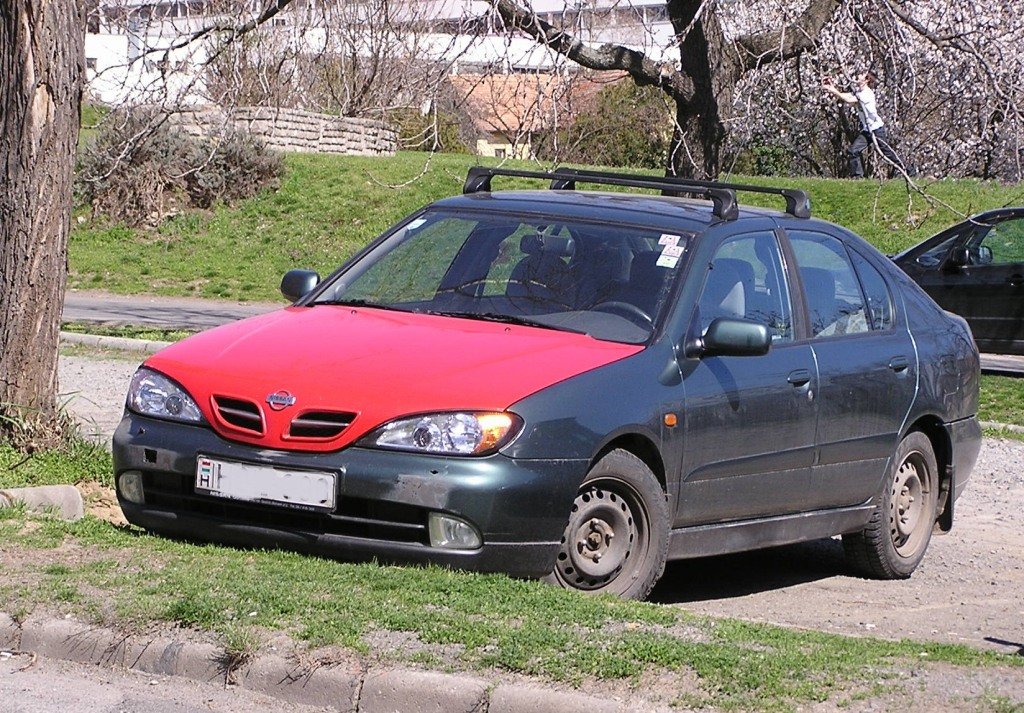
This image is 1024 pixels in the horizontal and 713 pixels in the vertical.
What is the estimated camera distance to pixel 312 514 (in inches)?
240

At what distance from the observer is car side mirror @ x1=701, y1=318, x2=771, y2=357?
6.71 meters

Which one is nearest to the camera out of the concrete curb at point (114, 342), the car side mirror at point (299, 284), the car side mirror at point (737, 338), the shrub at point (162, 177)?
the car side mirror at point (737, 338)

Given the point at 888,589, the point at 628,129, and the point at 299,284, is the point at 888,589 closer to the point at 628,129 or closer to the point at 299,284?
the point at 299,284

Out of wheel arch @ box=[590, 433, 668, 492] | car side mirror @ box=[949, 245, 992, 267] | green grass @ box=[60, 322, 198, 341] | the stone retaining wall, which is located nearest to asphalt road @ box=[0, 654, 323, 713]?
wheel arch @ box=[590, 433, 668, 492]

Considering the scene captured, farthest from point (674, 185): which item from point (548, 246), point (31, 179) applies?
point (31, 179)

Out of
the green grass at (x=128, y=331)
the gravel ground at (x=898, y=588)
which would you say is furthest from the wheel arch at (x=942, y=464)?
the green grass at (x=128, y=331)

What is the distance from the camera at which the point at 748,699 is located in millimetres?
4844

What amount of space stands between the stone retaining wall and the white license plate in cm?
2218

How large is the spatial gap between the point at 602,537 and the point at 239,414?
4.90 feet

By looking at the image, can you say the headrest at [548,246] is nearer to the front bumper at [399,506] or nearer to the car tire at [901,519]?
the front bumper at [399,506]

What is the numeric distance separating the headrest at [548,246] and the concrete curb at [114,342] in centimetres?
899

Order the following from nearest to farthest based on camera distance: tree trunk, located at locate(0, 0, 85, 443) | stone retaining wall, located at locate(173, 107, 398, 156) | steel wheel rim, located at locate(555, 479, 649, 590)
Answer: steel wheel rim, located at locate(555, 479, 649, 590) → tree trunk, located at locate(0, 0, 85, 443) → stone retaining wall, located at locate(173, 107, 398, 156)

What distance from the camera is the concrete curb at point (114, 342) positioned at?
15.7 meters

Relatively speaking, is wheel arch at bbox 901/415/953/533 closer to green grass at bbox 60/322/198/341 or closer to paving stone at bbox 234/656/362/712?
paving stone at bbox 234/656/362/712
